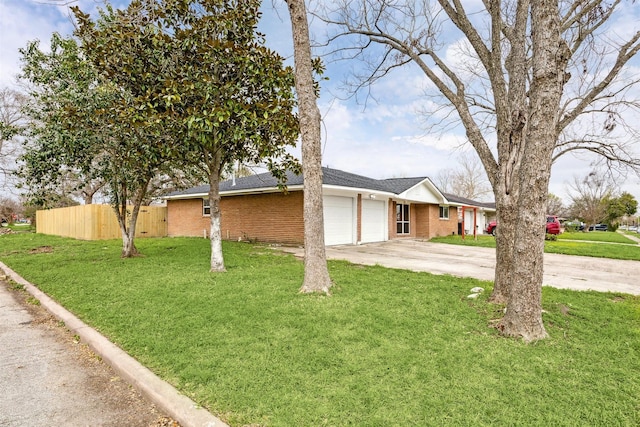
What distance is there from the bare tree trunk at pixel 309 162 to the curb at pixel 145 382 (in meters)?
2.73

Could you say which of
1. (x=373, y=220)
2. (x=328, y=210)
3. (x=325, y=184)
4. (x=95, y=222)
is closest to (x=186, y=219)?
(x=95, y=222)

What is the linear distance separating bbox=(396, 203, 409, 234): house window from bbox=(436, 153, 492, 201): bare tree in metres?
24.2

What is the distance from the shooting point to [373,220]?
16.7m

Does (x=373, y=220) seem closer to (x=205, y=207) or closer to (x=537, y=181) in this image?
(x=205, y=207)

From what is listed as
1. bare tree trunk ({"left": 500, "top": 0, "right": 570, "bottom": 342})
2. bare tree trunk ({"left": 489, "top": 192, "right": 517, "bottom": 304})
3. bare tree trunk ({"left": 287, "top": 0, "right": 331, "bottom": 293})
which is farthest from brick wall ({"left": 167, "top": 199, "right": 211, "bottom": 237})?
bare tree trunk ({"left": 500, "top": 0, "right": 570, "bottom": 342})

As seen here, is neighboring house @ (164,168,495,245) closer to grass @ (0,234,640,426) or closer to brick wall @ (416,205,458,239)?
brick wall @ (416,205,458,239)

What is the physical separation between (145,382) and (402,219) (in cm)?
1832

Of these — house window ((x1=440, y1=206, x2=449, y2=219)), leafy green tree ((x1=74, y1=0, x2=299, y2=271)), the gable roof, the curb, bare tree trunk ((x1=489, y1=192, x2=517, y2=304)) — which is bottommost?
the curb

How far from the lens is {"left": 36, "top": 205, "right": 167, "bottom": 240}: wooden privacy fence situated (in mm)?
18000

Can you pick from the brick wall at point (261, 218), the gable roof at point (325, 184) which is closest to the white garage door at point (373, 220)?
the gable roof at point (325, 184)

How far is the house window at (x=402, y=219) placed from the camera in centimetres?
1979

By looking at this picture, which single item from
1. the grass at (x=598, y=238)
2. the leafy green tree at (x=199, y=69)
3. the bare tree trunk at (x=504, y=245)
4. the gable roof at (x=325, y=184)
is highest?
the leafy green tree at (x=199, y=69)

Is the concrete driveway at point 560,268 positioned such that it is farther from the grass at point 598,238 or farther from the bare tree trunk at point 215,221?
the grass at point 598,238

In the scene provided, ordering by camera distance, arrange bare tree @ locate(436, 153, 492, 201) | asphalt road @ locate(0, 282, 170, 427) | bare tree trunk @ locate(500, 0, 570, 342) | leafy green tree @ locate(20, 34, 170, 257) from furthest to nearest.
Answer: bare tree @ locate(436, 153, 492, 201)
leafy green tree @ locate(20, 34, 170, 257)
bare tree trunk @ locate(500, 0, 570, 342)
asphalt road @ locate(0, 282, 170, 427)
